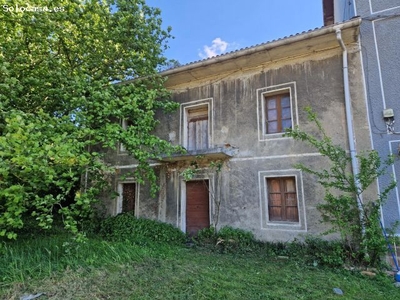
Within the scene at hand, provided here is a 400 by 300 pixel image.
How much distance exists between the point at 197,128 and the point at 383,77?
565cm

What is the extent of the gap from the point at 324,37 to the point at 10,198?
8.07 meters

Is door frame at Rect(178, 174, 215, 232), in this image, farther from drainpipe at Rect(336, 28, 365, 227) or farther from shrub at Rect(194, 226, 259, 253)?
drainpipe at Rect(336, 28, 365, 227)

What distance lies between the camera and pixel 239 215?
7449 millimetres

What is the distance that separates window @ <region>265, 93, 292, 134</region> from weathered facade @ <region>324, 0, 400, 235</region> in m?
2.04

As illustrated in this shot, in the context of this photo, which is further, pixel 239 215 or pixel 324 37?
pixel 239 215

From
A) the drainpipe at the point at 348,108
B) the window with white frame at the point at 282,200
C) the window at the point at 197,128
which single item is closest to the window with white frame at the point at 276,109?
the window with white frame at the point at 282,200

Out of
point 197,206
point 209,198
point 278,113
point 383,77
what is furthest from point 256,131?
point 383,77

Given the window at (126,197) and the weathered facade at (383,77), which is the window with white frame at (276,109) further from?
the window at (126,197)

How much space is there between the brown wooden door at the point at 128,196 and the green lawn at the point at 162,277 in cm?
366

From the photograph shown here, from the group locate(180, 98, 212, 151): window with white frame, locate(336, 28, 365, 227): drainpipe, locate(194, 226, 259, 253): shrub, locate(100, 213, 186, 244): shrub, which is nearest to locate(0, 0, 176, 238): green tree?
locate(180, 98, 212, 151): window with white frame

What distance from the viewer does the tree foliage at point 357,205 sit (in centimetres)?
514

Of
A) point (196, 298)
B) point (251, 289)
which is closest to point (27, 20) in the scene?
point (196, 298)

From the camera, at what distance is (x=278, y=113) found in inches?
302

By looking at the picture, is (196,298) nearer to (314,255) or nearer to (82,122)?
(314,255)
